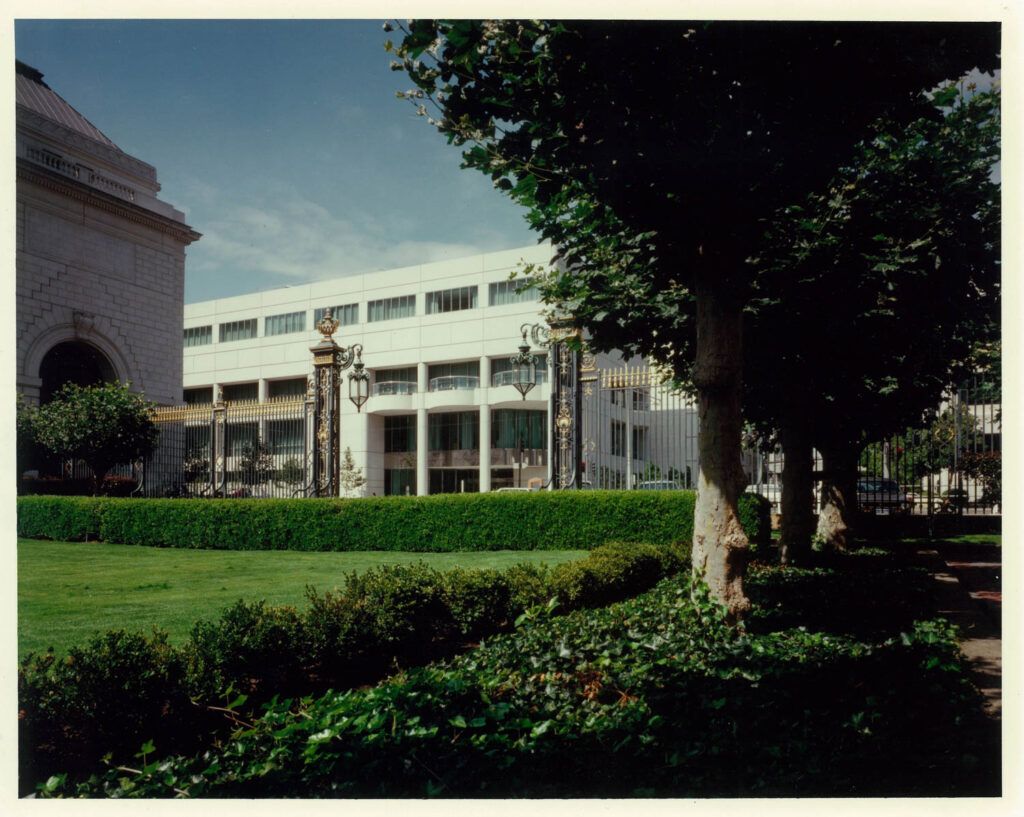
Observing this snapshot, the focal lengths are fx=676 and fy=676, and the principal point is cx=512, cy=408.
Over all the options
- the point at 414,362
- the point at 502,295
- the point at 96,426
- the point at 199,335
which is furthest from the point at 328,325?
the point at 199,335

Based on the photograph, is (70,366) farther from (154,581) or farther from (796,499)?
(796,499)

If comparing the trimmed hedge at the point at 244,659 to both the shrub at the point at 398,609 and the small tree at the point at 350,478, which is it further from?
the small tree at the point at 350,478

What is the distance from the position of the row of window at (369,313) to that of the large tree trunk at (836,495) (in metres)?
28.1

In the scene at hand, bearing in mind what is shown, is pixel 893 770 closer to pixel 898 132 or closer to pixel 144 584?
pixel 898 132

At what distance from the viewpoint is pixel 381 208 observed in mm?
6992

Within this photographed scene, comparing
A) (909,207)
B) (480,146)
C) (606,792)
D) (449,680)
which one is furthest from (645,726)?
(909,207)

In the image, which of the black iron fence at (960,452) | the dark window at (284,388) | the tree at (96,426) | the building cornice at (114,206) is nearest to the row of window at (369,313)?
the dark window at (284,388)

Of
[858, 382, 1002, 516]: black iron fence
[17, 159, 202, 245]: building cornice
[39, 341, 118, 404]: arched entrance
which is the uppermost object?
[17, 159, 202, 245]: building cornice

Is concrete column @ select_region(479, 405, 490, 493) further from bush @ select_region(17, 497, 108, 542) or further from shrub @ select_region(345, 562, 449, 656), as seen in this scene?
shrub @ select_region(345, 562, 449, 656)

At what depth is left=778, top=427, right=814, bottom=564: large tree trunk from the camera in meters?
10.8

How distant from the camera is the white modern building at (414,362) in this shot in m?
40.8

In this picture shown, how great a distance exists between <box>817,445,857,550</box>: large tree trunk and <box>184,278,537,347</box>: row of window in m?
28.1

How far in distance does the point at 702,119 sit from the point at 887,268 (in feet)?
13.8

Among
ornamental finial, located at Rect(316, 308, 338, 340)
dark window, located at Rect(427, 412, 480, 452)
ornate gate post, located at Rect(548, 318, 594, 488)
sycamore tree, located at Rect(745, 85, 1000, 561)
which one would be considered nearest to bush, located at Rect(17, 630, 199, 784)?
sycamore tree, located at Rect(745, 85, 1000, 561)
